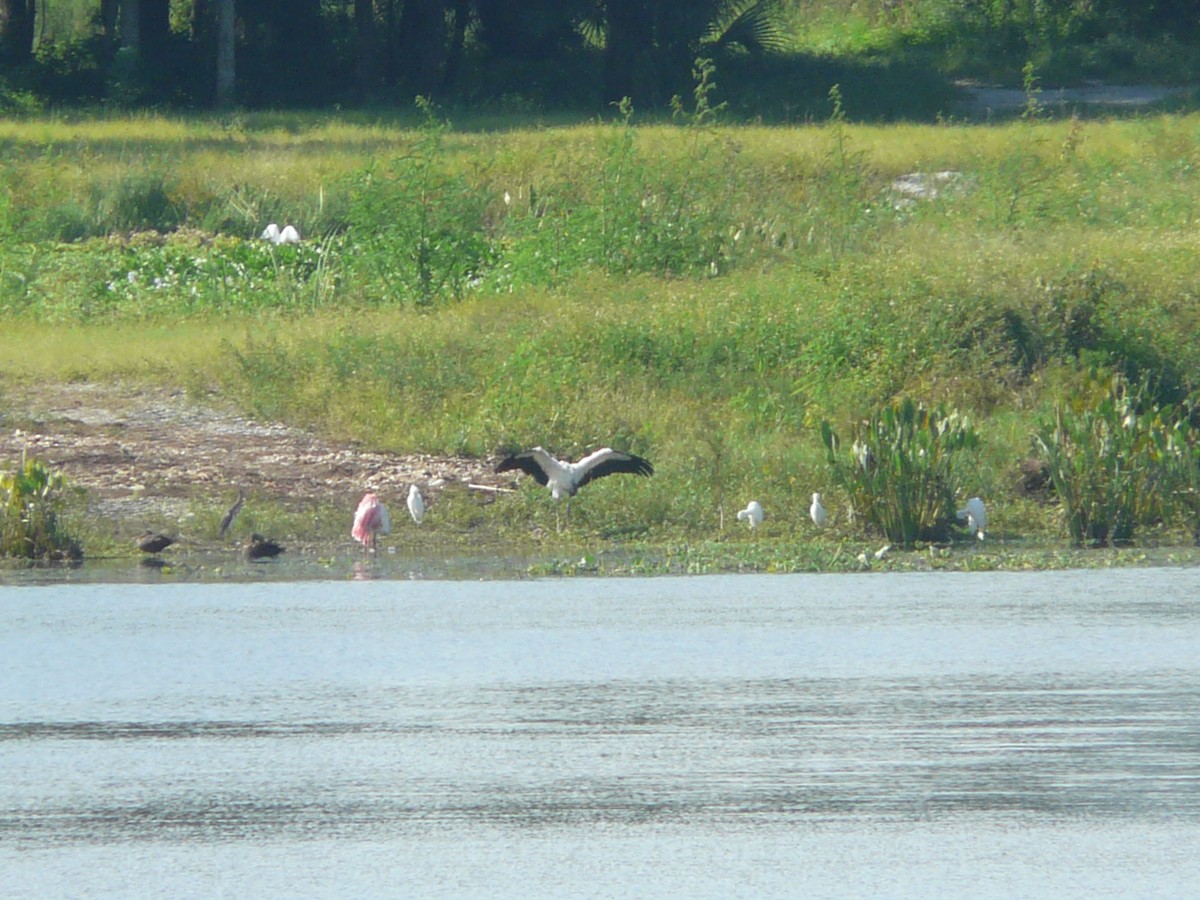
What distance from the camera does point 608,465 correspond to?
1063 cm

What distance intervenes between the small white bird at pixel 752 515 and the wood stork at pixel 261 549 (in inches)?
107

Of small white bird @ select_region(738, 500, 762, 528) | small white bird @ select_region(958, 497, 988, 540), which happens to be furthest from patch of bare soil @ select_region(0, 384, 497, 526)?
small white bird @ select_region(958, 497, 988, 540)

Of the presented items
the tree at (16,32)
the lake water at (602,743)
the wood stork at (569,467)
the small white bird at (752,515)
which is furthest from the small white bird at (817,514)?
the tree at (16,32)

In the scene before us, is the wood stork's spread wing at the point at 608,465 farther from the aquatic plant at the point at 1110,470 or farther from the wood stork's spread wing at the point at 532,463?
the aquatic plant at the point at 1110,470

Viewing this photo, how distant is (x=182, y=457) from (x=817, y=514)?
162 inches

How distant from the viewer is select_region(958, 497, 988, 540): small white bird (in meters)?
10.8

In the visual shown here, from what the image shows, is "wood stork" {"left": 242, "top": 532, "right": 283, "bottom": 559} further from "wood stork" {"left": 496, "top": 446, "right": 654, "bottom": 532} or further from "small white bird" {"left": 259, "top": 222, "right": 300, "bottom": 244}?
"small white bird" {"left": 259, "top": 222, "right": 300, "bottom": 244}

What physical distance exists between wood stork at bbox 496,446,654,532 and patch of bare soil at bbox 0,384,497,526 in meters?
0.91

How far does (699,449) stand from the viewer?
12016mm

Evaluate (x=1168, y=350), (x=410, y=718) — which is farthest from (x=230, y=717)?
(x=1168, y=350)

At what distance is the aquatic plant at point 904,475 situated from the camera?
10664mm

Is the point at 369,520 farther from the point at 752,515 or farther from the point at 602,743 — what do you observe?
the point at 602,743

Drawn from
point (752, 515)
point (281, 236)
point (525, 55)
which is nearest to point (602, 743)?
point (752, 515)

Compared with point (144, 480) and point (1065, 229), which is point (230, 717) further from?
point (1065, 229)
